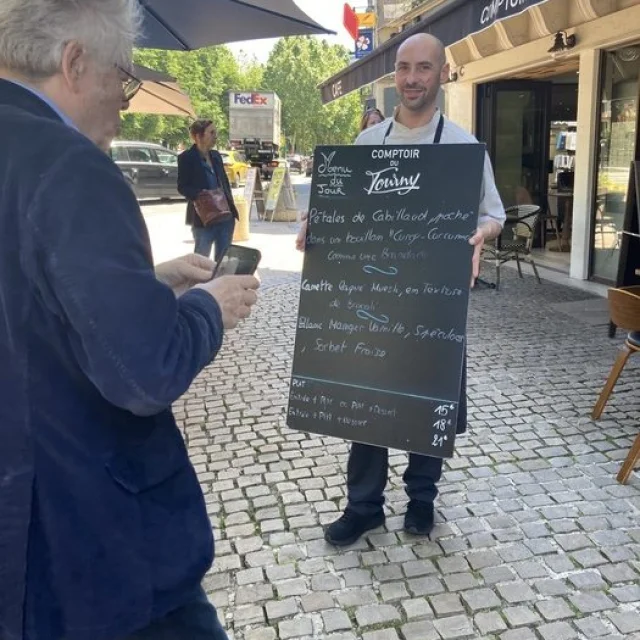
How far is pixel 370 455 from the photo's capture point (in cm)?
281

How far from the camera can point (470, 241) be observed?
2484 millimetres

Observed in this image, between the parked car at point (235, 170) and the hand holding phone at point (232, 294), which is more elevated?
the parked car at point (235, 170)

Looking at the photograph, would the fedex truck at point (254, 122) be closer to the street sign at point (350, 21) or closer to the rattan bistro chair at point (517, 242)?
the street sign at point (350, 21)

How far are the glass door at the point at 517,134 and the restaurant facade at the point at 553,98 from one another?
0.01 m

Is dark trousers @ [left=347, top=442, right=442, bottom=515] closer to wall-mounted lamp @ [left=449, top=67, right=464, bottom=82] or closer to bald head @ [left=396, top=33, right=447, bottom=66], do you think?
bald head @ [left=396, top=33, right=447, bottom=66]

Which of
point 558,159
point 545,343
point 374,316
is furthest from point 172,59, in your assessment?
point 374,316

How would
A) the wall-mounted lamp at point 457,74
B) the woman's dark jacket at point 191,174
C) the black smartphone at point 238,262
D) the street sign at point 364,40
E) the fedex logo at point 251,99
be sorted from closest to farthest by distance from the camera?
the black smartphone at point 238,262 < the woman's dark jacket at point 191,174 < the wall-mounted lamp at point 457,74 < the street sign at point 364,40 < the fedex logo at point 251,99

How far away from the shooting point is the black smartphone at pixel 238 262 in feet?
4.99

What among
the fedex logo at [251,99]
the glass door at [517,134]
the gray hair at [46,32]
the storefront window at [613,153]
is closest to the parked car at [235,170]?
the fedex logo at [251,99]

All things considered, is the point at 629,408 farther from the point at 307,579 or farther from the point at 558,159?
the point at 558,159

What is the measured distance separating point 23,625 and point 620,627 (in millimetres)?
1973

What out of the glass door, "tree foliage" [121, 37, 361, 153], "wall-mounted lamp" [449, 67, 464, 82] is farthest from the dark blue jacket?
"tree foliage" [121, 37, 361, 153]

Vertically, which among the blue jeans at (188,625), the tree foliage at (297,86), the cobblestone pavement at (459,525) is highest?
the tree foliage at (297,86)

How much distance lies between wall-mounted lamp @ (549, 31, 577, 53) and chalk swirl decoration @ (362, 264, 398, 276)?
6.09 metres
